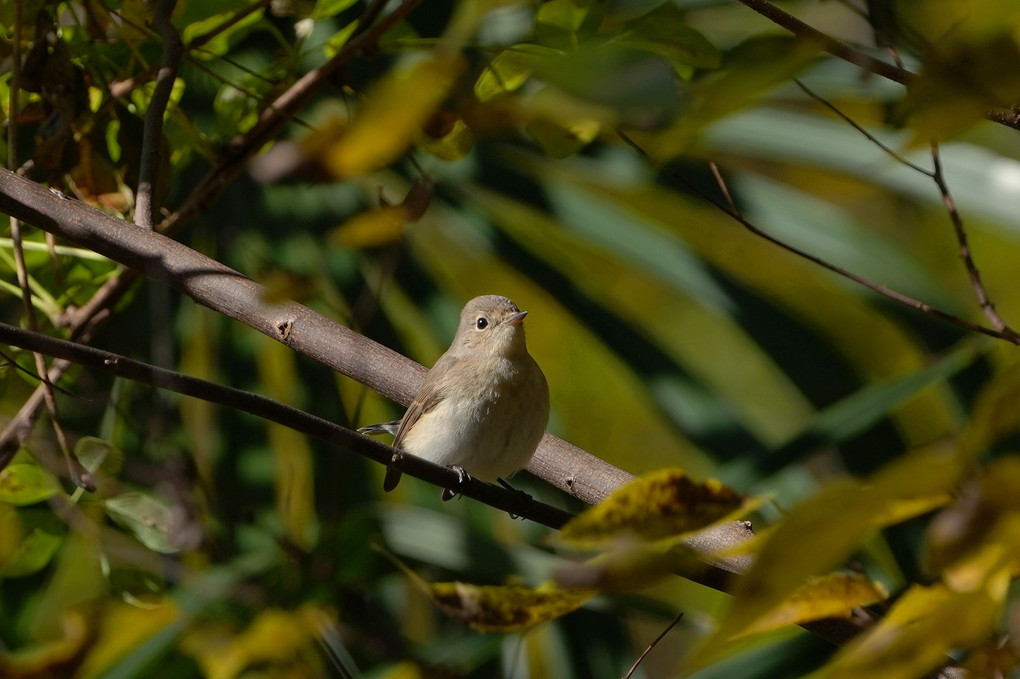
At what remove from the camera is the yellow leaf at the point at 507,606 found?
753 millimetres

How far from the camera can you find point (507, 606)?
0.79m

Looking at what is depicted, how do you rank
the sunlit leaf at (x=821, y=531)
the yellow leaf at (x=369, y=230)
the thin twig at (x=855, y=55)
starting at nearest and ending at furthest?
the sunlit leaf at (x=821, y=531), the yellow leaf at (x=369, y=230), the thin twig at (x=855, y=55)

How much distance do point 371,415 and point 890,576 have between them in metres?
1.70

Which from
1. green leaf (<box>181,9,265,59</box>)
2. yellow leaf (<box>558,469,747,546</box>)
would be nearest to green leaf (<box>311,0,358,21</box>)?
green leaf (<box>181,9,265,59</box>)

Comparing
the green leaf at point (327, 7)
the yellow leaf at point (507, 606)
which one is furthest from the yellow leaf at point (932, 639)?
the green leaf at point (327, 7)

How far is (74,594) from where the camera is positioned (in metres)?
2.74

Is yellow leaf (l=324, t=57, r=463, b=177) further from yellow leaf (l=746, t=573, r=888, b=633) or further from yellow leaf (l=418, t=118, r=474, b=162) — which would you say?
yellow leaf (l=418, t=118, r=474, b=162)

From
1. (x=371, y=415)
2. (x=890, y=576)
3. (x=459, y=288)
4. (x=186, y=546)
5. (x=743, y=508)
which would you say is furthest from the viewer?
(x=459, y=288)

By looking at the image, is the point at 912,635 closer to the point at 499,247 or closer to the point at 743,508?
the point at 743,508

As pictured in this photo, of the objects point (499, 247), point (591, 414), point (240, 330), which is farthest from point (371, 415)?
point (591, 414)

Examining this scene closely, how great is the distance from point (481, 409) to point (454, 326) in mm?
280

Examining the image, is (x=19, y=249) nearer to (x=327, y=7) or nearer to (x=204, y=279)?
(x=204, y=279)

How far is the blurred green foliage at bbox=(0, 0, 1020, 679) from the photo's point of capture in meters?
0.51

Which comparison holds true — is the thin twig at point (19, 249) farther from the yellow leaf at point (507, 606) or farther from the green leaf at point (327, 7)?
the yellow leaf at point (507, 606)
